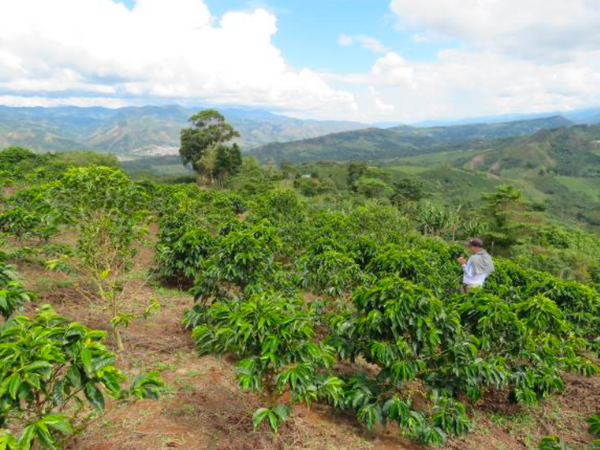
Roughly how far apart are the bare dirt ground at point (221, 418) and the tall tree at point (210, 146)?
41.4 m

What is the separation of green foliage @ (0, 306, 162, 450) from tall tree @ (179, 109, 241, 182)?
4532 cm

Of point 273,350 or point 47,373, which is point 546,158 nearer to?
point 273,350

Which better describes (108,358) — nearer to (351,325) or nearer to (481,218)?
(351,325)

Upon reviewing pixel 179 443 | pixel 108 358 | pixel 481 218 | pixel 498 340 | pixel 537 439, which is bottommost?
pixel 481 218

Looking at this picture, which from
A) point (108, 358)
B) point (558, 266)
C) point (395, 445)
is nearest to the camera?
point (108, 358)

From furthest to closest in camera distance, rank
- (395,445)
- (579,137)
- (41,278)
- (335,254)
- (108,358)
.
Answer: (579,137) < (41,278) < (335,254) < (395,445) < (108,358)

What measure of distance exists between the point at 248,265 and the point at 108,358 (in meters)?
3.91

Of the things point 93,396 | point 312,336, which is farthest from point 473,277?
point 93,396

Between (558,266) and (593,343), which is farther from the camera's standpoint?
(558,266)

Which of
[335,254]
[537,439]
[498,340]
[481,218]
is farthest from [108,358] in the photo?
[481,218]

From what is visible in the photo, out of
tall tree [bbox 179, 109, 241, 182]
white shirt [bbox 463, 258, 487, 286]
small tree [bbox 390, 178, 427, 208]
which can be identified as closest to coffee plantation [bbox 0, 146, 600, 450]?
white shirt [bbox 463, 258, 487, 286]

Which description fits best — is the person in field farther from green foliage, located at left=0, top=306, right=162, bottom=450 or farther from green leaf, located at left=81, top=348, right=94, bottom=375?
green leaf, located at left=81, top=348, right=94, bottom=375

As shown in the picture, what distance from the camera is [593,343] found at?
780 centimetres

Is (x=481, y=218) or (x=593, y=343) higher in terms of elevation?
(x=593, y=343)
